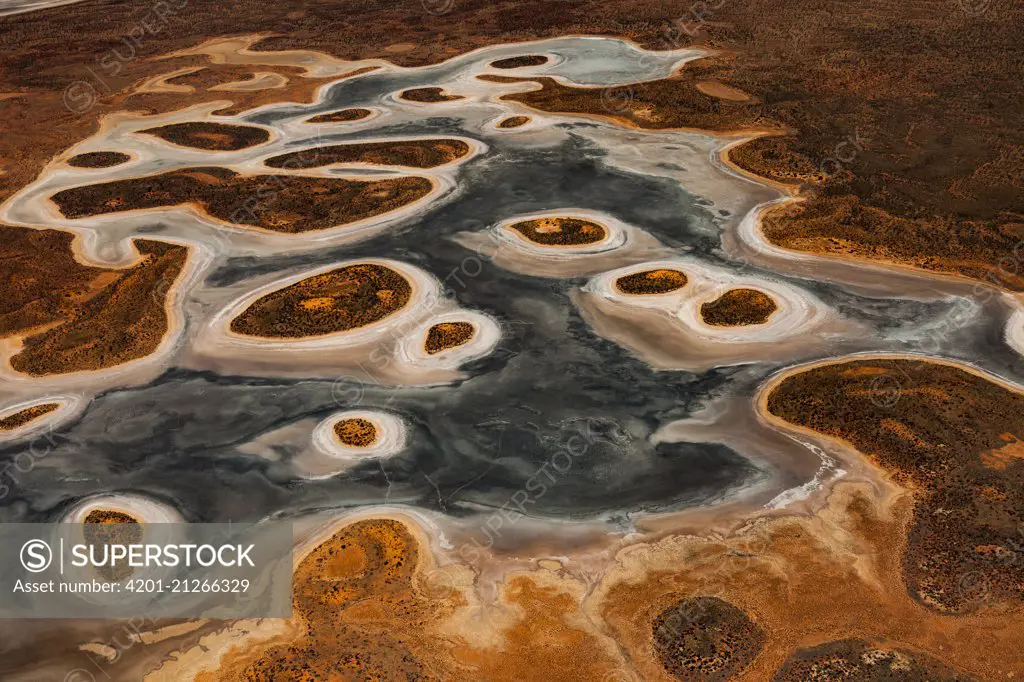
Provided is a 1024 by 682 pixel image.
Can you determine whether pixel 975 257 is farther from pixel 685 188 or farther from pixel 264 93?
pixel 264 93

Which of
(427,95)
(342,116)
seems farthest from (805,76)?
(342,116)

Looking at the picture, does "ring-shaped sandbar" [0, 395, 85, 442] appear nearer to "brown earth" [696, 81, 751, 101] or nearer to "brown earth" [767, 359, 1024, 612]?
"brown earth" [767, 359, 1024, 612]

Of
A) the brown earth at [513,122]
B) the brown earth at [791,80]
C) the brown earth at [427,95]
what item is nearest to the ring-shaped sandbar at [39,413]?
the brown earth at [791,80]

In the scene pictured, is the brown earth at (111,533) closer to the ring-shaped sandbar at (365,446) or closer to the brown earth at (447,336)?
the ring-shaped sandbar at (365,446)

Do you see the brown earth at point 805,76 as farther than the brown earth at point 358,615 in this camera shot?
Yes

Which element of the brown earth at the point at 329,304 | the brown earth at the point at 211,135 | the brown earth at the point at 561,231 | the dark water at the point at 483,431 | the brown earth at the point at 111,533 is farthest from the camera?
the brown earth at the point at 211,135

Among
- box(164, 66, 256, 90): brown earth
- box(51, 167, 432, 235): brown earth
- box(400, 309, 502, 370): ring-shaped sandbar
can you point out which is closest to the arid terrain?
box(400, 309, 502, 370): ring-shaped sandbar
